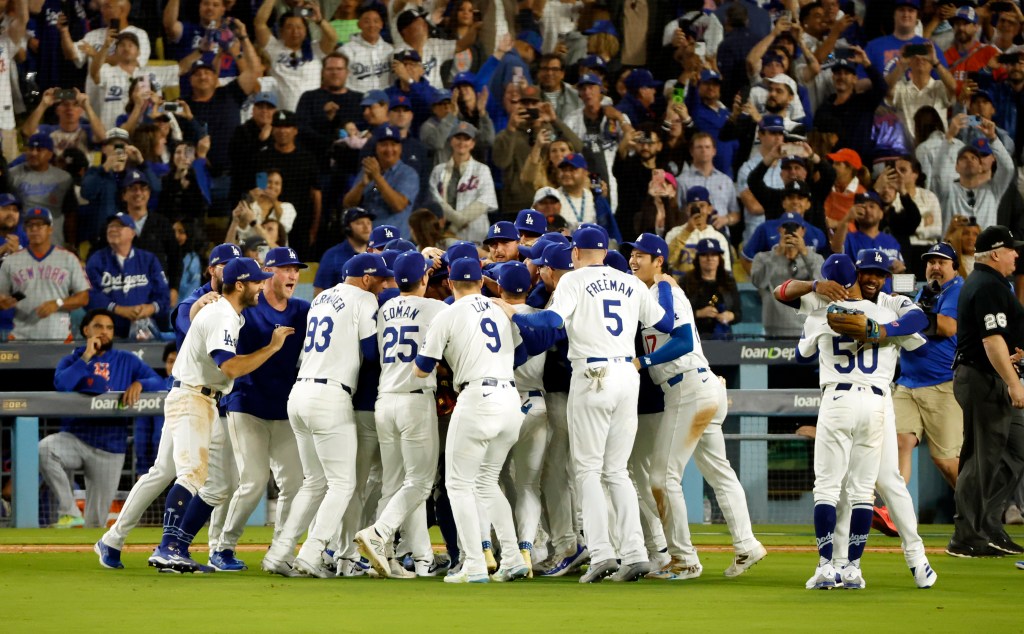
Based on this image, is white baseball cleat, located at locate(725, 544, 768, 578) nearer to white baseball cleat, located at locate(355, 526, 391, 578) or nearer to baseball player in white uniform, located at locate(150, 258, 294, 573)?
white baseball cleat, located at locate(355, 526, 391, 578)

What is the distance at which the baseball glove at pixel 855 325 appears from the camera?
288 inches

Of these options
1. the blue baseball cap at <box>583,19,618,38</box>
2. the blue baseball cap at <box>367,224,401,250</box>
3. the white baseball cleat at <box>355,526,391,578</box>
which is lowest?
the white baseball cleat at <box>355,526,391,578</box>

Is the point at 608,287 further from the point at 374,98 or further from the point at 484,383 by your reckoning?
the point at 374,98

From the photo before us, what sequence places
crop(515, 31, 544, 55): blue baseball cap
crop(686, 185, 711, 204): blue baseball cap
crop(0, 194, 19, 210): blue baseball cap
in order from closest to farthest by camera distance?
crop(686, 185, 711, 204): blue baseball cap → crop(0, 194, 19, 210): blue baseball cap → crop(515, 31, 544, 55): blue baseball cap

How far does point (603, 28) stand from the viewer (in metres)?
16.4

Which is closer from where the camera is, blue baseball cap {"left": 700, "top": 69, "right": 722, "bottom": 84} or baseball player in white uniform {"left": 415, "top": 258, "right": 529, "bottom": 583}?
baseball player in white uniform {"left": 415, "top": 258, "right": 529, "bottom": 583}

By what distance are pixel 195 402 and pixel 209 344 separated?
46cm

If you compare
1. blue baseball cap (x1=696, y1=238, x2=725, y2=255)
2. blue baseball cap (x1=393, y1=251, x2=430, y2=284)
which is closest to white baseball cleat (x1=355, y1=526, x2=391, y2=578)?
blue baseball cap (x1=393, y1=251, x2=430, y2=284)

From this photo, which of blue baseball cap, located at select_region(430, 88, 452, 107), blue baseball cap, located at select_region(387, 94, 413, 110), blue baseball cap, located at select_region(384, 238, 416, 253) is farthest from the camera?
blue baseball cap, located at select_region(430, 88, 452, 107)

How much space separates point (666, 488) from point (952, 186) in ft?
24.2

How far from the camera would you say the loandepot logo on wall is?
13.0 metres

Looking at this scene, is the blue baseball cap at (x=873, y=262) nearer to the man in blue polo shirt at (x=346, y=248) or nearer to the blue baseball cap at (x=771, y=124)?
the man in blue polo shirt at (x=346, y=248)

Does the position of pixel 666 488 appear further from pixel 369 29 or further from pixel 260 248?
pixel 369 29

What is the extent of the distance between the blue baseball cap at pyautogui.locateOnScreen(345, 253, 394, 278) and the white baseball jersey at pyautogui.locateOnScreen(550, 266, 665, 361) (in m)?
1.11
